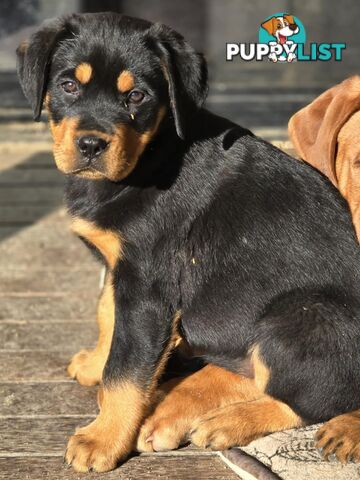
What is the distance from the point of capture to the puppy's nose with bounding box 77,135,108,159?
120 inches

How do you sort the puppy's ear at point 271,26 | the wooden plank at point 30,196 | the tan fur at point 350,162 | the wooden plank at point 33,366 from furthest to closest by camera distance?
the wooden plank at point 30,196
the puppy's ear at point 271,26
the wooden plank at point 33,366
the tan fur at point 350,162

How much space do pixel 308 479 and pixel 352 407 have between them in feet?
1.32

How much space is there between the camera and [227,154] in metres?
3.39

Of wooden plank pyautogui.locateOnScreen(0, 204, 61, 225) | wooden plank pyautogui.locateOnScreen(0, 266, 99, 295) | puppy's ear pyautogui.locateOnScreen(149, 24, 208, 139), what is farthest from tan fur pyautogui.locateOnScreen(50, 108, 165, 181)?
wooden plank pyautogui.locateOnScreen(0, 204, 61, 225)

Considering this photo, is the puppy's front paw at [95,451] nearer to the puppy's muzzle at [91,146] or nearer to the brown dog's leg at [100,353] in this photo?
the brown dog's leg at [100,353]

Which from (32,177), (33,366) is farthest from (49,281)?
(32,177)

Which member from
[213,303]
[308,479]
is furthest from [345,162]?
[308,479]

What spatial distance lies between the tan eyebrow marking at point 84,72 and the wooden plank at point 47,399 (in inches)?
53.1

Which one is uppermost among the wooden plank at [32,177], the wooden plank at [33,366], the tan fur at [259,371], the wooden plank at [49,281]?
the tan fur at [259,371]

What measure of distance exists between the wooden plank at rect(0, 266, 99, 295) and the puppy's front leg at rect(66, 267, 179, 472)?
66.4 inches

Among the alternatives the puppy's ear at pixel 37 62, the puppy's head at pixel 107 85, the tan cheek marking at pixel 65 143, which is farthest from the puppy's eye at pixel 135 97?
the puppy's ear at pixel 37 62

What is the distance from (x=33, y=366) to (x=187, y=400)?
0.92m

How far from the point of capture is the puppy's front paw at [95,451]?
3014 mm

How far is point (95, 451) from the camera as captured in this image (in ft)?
9.96
